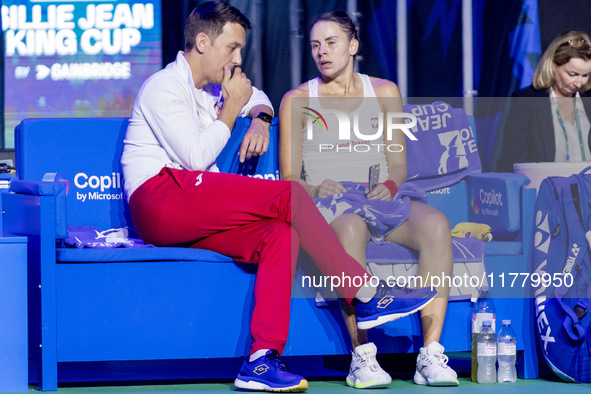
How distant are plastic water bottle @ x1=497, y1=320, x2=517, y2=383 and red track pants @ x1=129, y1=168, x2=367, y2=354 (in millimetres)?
592

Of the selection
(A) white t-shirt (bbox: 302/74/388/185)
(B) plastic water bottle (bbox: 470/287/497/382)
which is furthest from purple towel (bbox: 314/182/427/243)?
(B) plastic water bottle (bbox: 470/287/497/382)

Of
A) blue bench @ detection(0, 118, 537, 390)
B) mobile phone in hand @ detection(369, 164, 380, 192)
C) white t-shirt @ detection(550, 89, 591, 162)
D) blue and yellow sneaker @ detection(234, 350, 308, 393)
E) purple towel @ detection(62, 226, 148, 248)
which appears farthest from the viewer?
white t-shirt @ detection(550, 89, 591, 162)

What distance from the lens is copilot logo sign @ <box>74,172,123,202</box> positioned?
3.60 meters

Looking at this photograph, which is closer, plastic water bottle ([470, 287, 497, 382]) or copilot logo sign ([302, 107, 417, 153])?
plastic water bottle ([470, 287, 497, 382])

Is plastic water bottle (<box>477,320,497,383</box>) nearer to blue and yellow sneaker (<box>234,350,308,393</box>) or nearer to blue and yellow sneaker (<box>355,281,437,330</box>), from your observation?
blue and yellow sneaker (<box>355,281,437,330</box>)

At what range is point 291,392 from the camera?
2.95 metres

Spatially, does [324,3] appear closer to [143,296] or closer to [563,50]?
[563,50]

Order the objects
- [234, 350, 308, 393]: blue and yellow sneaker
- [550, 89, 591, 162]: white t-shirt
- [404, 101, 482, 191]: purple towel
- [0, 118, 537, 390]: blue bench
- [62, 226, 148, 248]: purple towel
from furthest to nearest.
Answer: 1. [550, 89, 591, 162]: white t-shirt
2. [404, 101, 482, 191]: purple towel
3. [62, 226, 148, 248]: purple towel
4. [0, 118, 537, 390]: blue bench
5. [234, 350, 308, 393]: blue and yellow sneaker

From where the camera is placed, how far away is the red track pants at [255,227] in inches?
119

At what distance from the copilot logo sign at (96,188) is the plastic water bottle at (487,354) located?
4.59 feet

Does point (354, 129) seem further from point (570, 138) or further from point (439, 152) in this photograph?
point (570, 138)

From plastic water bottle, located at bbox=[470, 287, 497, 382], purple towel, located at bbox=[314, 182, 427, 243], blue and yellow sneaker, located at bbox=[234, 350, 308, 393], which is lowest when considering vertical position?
blue and yellow sneaker, located at bbox=[234, 350, 308, 393]

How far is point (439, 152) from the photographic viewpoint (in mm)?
3812

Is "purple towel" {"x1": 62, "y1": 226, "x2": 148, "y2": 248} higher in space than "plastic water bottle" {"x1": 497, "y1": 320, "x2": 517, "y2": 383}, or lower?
higher
